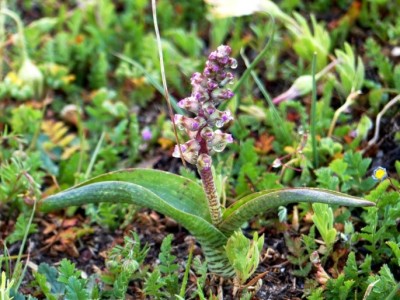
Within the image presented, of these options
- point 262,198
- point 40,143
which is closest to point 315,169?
point 262,198

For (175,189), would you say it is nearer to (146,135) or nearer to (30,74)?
(146,135)

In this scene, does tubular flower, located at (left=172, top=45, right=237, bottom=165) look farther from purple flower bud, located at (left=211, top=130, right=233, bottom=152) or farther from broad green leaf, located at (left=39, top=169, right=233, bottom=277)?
broad green leaf, located at (left=39, top=169, right=233, bottom=277)

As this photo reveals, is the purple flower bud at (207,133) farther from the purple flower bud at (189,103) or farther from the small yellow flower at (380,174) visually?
the small yellow flower at (380,174)

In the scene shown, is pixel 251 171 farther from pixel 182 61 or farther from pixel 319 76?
pixel 182 61

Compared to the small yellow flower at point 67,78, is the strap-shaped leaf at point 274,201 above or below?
above

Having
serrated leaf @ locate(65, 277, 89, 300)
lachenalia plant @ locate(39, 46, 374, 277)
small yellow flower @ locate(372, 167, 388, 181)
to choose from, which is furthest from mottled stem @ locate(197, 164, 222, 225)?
small yellow flower @ locate(372, 167, 388, 181)

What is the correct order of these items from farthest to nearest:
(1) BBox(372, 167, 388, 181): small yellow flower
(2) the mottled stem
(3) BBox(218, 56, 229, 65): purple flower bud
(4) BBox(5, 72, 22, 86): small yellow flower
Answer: (4) BBox(5, 72, 22, 86): small yellow flower < (1) BBox(372, 167, 388, 181): small yellow flower < (2) the mottled stem < (3) BBox(218, 56, 229, 65): purple flower bud

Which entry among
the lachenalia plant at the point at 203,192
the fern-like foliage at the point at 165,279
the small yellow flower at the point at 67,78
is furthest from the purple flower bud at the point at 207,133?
the small yellow flower at the point at 67,78
